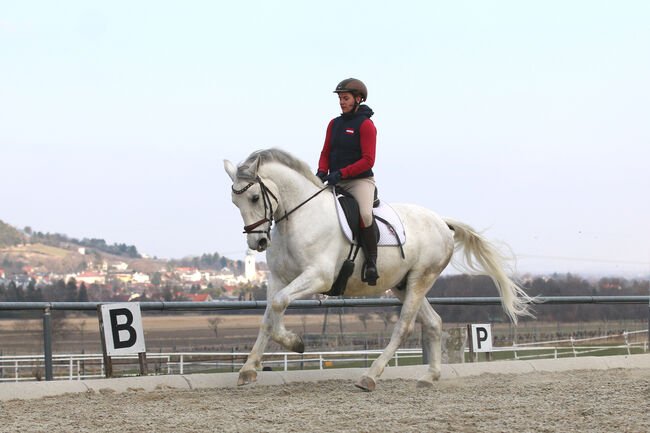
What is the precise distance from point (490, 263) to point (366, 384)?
2798 mm

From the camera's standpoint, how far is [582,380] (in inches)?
309

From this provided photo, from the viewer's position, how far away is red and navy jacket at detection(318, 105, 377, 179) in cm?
750

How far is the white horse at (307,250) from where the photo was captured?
6844mm

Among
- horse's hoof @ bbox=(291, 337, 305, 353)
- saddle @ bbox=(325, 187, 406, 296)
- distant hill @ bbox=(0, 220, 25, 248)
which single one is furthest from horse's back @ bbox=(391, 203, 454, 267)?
distant hill @ bbox=(0, 220, 25, 248)

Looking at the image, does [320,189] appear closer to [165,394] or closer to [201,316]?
[165,394]

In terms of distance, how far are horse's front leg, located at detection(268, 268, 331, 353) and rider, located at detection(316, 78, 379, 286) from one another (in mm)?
671

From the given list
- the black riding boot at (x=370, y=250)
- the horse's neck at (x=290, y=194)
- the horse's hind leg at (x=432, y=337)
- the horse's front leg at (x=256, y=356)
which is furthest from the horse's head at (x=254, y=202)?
the horse's hind leg at (x=432, y=337)

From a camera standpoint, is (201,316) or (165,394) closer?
(165,394)

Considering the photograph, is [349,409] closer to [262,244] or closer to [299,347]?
[299,347]

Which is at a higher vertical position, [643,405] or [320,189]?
[320,189]

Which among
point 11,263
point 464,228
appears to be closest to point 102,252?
point 11,263

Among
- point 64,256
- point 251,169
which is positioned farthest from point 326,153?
point 64,256

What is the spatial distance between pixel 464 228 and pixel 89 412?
4.70 m

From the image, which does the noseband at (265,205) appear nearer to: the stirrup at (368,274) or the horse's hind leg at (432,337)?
the stirrup at (368,274)
